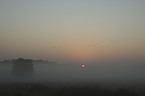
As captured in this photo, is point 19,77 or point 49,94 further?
point 19,77

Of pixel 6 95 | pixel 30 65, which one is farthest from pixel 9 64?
pixel 6 95

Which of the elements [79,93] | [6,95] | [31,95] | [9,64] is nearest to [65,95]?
[79,93]

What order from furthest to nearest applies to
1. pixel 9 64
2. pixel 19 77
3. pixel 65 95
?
pixel 9 64
pixel 19 77
pixel 65 95

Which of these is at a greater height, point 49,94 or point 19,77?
point 49,94

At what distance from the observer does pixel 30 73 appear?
83.4 m

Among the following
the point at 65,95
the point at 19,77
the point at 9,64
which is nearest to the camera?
the point at 65,95

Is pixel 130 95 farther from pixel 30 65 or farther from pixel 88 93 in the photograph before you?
pixel 30 65

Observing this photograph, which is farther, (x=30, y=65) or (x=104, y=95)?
(x=30, y=65)

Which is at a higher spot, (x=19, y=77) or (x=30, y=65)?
(x=30, y=65)

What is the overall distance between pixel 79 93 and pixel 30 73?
67.2 meters

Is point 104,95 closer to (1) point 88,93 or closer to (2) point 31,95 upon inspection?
(1) point 88,93

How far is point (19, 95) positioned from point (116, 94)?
11.8m

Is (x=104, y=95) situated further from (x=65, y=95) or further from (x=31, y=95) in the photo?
(x=31, y=95)

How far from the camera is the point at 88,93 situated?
66.3 feet
